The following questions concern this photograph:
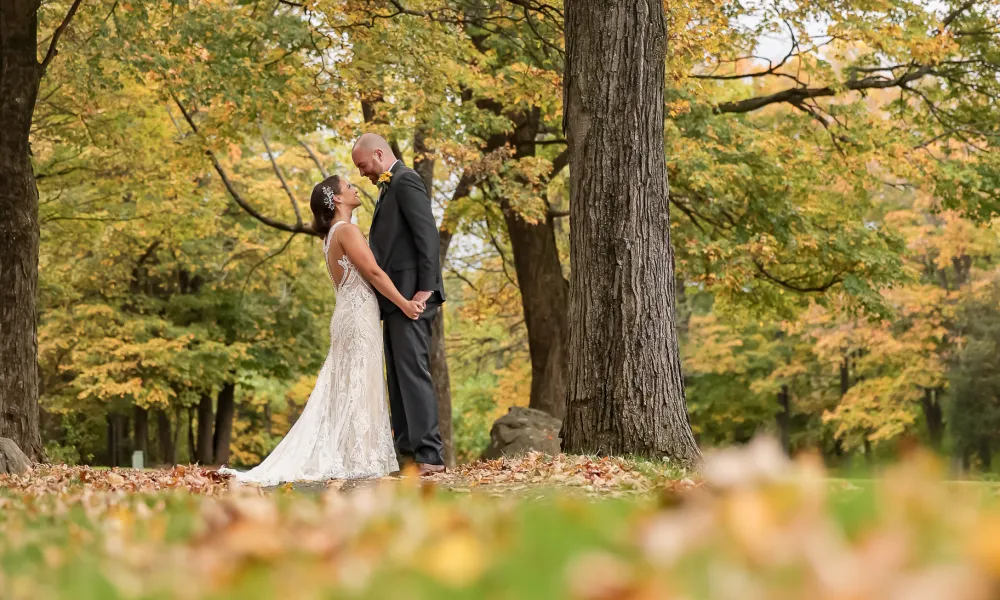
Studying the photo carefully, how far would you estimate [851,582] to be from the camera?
1.46m

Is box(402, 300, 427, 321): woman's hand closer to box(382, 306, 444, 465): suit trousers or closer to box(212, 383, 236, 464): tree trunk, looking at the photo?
box(382, 306, 444, 465): suit trousers

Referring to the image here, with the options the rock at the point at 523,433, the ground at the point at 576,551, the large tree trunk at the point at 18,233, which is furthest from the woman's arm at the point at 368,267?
the rock at the point at 523,433

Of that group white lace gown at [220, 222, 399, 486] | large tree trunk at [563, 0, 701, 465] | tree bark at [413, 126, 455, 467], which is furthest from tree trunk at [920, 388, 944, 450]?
white lace gown at [220, 222, 399, 486]

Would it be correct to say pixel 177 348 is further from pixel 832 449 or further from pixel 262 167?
pixel 832 449

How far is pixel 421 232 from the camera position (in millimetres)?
7973

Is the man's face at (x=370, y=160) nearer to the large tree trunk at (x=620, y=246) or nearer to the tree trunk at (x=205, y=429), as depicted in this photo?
the large tree trunk at (x=620, y=246)

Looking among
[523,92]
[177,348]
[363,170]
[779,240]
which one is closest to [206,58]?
[523,92]

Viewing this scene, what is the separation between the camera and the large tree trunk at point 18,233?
11172mm

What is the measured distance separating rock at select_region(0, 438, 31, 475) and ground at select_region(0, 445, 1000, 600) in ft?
22.0

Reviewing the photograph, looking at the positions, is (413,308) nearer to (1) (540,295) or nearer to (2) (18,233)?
(2) (18,233)

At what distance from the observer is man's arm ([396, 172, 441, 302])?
7973mm

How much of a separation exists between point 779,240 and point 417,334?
33.9 ft

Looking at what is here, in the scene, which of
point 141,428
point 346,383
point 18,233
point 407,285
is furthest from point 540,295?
point 141,428

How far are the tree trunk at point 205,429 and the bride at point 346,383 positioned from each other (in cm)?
1993
